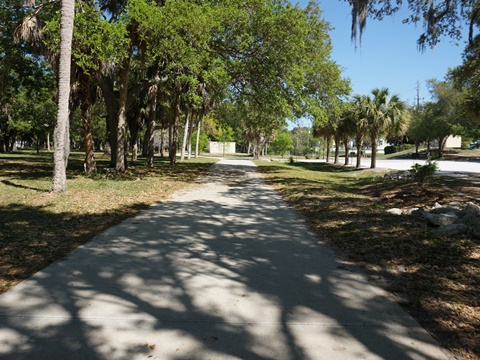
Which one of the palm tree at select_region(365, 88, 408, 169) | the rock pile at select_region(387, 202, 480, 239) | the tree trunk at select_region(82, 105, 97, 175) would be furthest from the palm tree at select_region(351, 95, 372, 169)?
the tree trunk at select_region(82, 105, 97, 175)

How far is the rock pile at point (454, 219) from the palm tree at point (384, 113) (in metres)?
17.1

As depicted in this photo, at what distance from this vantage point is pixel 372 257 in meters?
5.05

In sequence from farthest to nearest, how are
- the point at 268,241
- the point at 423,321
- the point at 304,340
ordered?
the point at 268,241, the point at 423,321, the point at 304,340

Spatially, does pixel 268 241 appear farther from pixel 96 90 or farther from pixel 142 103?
pixel 142 103

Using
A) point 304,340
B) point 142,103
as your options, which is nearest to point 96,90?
point 142,103

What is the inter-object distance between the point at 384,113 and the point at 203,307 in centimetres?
2382

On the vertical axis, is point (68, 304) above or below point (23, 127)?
below

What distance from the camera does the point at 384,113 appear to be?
78.6 ft

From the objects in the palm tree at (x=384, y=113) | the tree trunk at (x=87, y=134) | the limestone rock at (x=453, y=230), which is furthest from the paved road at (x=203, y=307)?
the palm tree at (x=384, y=113)

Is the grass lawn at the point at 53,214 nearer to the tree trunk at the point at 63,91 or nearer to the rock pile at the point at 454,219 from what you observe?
the tree trunk at the point at 63,91

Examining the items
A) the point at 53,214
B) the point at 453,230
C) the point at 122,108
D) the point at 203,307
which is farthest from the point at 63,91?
the point at 453,230

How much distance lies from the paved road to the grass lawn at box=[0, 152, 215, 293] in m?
0.41

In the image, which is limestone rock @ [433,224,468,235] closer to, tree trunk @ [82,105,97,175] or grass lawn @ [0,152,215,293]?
grass lawn @ [0,152,215,293]

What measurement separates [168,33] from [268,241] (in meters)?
8.91
